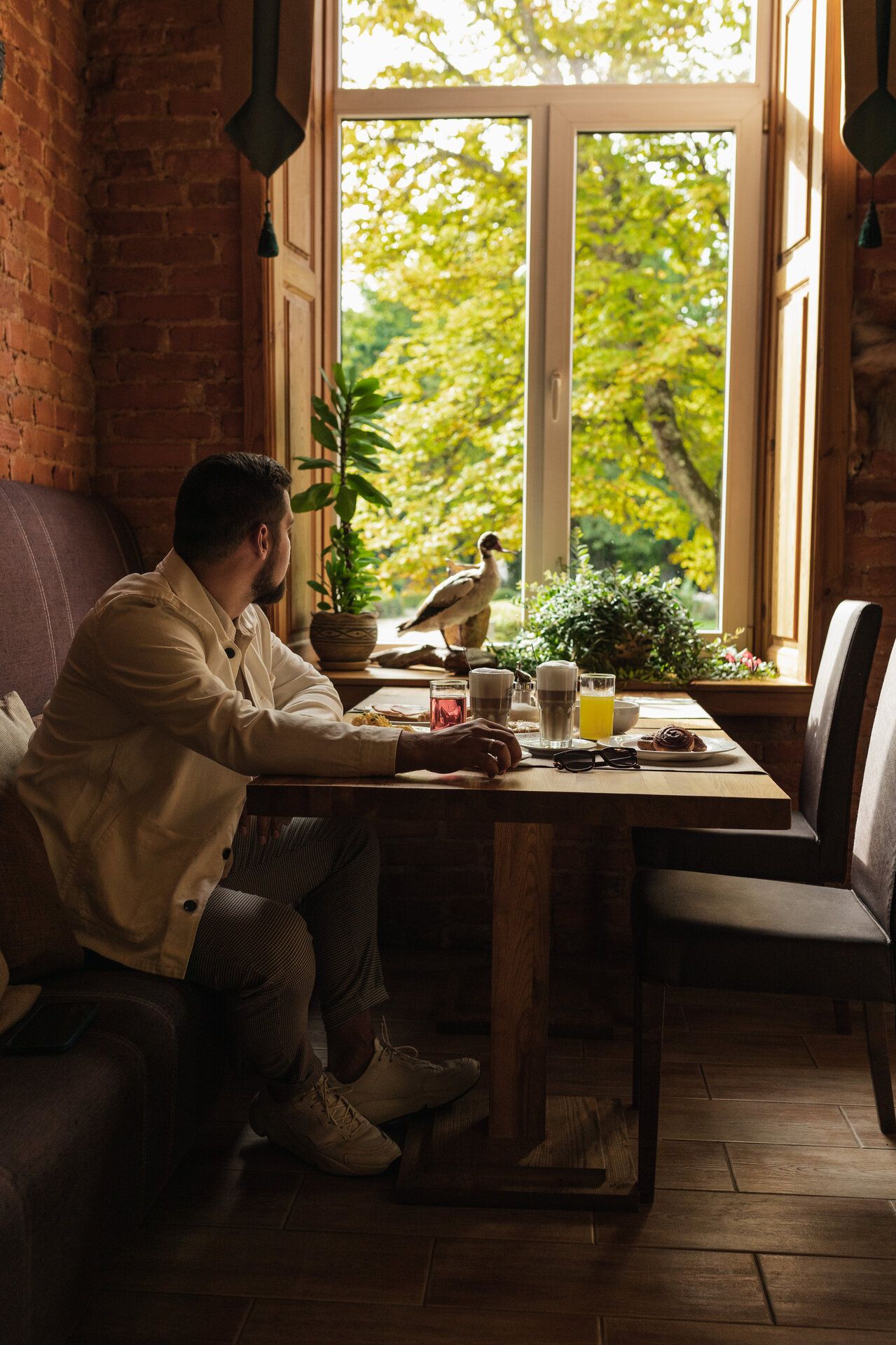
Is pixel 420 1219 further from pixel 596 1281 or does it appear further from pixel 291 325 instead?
pixel 291 325

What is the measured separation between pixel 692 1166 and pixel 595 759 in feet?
2.65

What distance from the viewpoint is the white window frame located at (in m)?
3.44

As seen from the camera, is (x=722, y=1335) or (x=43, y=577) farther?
(x=43, y=577)

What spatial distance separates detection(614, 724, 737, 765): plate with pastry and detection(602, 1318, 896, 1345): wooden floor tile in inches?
32.4

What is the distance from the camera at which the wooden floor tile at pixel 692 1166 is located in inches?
77.7

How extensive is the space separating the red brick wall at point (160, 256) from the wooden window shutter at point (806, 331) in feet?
5.26

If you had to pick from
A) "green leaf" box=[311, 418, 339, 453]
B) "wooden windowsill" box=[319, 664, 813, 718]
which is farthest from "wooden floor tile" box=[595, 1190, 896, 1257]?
"green leaf" box=[311, 418, 339, 453]

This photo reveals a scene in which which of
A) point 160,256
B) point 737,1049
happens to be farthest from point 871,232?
point 737,1049

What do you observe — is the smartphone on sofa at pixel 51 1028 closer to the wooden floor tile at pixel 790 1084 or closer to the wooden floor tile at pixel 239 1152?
the wooden floor tile at pixel 239 1152

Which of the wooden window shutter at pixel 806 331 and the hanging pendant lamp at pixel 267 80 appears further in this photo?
the wooden window shutter at pixel 806 331

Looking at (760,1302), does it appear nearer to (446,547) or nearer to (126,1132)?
(126,1132)

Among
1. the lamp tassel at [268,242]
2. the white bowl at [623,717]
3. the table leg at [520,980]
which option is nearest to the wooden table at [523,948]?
the table leg at [520,980]

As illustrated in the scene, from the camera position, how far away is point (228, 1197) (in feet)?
6.30

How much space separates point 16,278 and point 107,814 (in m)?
1.63
